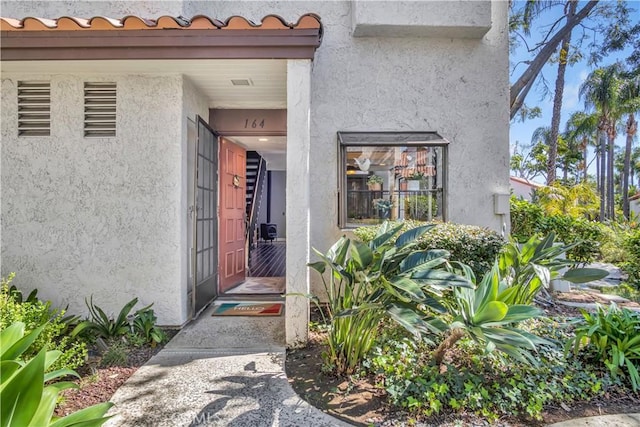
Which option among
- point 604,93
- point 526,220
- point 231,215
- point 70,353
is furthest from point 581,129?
point 70,353

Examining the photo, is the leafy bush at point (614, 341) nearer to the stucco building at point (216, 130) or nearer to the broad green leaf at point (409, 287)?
the broad green leaf at point (409, 287)

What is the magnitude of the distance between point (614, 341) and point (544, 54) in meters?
9.45

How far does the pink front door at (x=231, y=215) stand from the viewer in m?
6.14

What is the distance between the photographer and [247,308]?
5426 millimetres

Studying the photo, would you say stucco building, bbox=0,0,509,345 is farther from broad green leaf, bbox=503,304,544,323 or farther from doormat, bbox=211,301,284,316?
broad green leaf, bbox=503,304,544,323

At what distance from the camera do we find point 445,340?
9.81 ft

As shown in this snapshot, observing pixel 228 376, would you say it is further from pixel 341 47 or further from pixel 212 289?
pixel 341 47

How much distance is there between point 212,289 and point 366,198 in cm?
323

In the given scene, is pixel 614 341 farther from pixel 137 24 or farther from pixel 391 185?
pixel 137 24

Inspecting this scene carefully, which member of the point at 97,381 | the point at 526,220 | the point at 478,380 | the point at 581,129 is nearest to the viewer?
the point at 478,380

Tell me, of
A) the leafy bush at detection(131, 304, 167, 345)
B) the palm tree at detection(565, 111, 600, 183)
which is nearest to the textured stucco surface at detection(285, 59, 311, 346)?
the leafy bush at detection(131, 304, 167, 345)

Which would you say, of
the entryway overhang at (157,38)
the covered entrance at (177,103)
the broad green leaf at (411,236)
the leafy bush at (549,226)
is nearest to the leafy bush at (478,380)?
the broad green leaf at (411,236)

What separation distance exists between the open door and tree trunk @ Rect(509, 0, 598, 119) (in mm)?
9151

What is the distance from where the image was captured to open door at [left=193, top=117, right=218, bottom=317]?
507 centimetres
